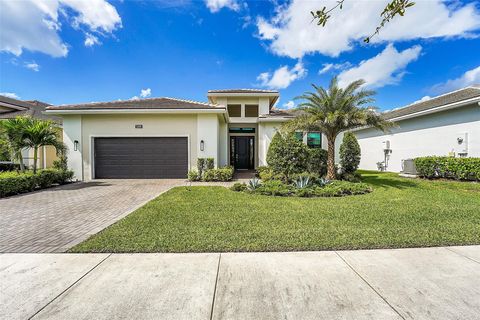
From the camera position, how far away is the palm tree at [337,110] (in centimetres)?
998

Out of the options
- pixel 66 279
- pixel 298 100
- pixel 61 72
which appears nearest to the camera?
pixel 66 279

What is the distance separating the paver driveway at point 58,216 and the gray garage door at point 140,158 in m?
3.63

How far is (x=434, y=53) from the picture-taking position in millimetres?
14406

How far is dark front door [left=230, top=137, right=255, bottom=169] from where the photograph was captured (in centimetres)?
1742

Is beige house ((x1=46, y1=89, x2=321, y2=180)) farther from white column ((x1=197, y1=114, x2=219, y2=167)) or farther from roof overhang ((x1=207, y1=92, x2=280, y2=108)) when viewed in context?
roof overhang ((x1=207, y1=92, x2=280, y2=108))

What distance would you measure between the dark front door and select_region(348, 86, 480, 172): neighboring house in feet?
21.7

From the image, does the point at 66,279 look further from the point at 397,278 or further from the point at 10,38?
the point at 10,38

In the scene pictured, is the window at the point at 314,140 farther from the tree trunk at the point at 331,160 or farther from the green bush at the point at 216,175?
the green bush at the point at 216,175

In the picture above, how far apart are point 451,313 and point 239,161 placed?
15650 mm

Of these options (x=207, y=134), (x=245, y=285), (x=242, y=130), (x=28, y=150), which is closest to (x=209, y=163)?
(x=207, y=134)

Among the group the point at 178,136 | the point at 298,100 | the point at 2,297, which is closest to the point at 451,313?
the point at 2,297

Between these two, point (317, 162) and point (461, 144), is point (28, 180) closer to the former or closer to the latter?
point (317, 162)

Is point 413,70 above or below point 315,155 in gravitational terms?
above

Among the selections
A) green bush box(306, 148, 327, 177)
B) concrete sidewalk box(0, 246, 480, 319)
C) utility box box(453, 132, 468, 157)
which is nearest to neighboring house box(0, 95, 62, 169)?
concrete sidewalk box(0, 246, 480, 319)
